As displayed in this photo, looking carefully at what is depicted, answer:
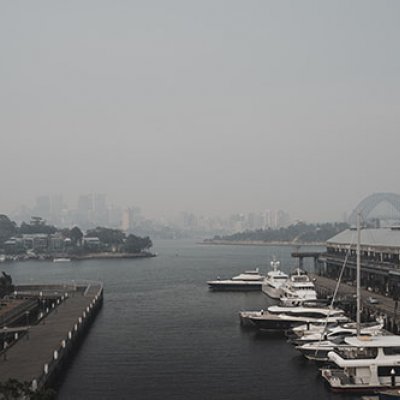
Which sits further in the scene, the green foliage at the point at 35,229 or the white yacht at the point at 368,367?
the green foliage at the point at 35,229

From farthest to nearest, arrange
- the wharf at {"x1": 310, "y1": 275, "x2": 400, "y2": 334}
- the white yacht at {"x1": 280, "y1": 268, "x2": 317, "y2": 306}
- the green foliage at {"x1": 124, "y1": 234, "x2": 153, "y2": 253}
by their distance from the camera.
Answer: the green foliage at {"x1": 124, "y1": 234, "x2": 153, "y2": 253} → the white yacht at {"x1": 280, "y1": 268, "x2": 317, "y2": 306} → the wharf at {"x1": 310, "y1": 275, "x2": 400, "y2": 334}

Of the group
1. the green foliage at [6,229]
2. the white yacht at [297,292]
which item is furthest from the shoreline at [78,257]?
the white yacht at [297,292]

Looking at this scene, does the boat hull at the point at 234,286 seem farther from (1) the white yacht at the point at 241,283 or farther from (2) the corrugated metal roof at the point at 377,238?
(2) the corrugated metal roof at the point at 377,238

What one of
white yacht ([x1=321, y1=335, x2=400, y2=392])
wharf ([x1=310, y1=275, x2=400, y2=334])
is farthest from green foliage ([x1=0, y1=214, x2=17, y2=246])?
white yacht ([x1=321, y1=335, x2=400, y2=392])

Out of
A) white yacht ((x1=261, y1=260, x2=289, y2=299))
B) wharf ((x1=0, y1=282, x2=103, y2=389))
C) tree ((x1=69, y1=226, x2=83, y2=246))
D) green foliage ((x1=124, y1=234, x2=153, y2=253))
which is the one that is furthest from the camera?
tree ((x1=69, y1=226, x2=83, y2=246))

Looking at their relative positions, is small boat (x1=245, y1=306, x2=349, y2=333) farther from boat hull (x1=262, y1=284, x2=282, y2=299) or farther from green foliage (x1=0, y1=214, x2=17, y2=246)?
green foliage (x1=0, y1=214, x2=17, y2=246)

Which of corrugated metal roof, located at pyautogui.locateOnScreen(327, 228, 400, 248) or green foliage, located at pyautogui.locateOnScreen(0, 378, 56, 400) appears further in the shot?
corrugated metal roof, located at pyautogui.locateOnScreen(327, 228, 400, 248)

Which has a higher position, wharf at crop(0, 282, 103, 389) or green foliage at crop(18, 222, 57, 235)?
green foliage at crop(18, 222, 57, 235)
